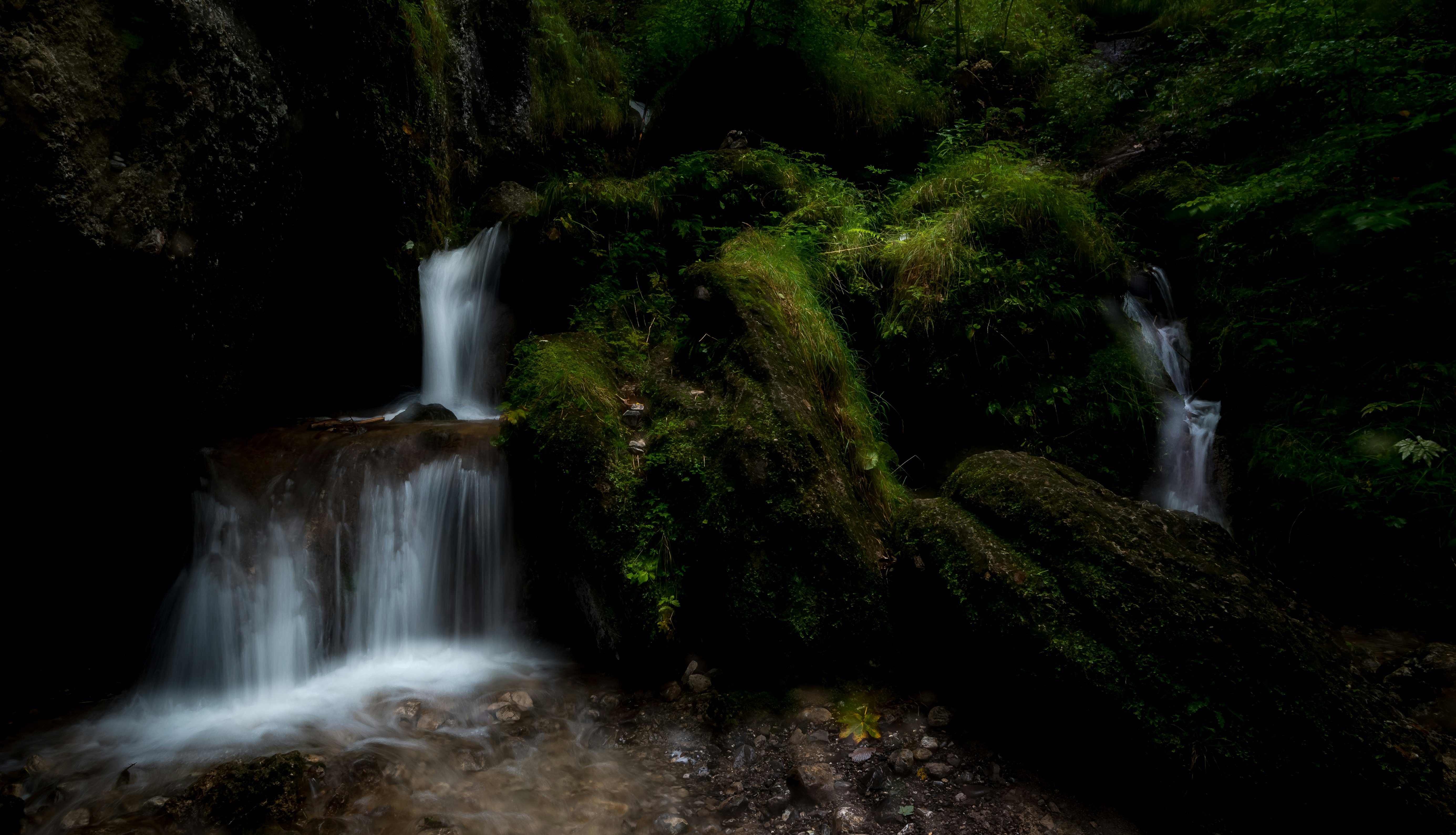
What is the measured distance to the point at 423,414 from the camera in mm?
5121

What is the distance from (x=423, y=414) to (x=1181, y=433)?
5.94 m

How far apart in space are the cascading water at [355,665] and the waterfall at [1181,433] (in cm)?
438

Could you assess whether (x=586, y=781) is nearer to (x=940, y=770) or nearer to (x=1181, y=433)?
(x=940, y=770)

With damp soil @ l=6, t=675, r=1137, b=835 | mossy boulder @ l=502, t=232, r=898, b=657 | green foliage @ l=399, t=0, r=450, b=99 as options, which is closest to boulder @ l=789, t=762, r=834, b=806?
damp soil @ l=6, t=675, r=1137, b=835

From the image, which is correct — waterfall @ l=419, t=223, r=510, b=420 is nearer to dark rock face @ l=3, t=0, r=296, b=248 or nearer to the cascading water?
the cascading water

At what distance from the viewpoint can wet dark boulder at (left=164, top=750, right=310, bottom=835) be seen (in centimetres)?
264

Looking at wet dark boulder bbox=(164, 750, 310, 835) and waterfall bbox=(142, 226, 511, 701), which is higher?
waterfall bbox=(142, 226, 511, 701)

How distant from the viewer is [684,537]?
374 centimetres

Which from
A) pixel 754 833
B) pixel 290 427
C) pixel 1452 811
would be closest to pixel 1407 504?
pixel 1452 811

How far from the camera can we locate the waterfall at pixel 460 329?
598 centimetres

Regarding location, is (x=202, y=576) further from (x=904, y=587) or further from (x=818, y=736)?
(x=904, y=587)

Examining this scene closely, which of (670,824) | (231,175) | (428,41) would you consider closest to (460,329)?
(231,175)

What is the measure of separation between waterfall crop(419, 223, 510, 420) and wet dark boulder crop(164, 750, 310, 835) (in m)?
3.46

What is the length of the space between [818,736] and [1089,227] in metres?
4.68
